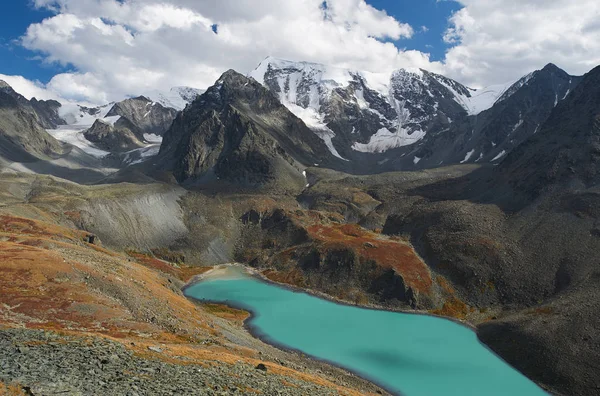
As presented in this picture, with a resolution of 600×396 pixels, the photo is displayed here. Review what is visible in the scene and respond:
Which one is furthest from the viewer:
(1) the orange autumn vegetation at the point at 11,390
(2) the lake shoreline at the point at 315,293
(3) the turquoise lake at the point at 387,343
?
(2) the lake shoreline at the point at 315,293

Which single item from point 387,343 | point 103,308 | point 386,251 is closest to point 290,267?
point 386,251

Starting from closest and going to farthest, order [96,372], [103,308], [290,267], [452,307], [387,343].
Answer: [96,372] < [103,308] < [387,343] < [452,307] < [290,267]

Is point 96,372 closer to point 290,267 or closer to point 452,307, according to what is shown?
point 452,307

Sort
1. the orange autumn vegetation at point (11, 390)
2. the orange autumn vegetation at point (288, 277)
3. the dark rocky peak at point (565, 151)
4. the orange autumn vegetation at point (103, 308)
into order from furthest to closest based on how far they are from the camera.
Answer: the dark rocky peak at point (565, 151), the orange autumn vegetation at point (288, 277), the orange autumn vegetation at point (103, 308), the orange autumn vegetation at point (11, 390)

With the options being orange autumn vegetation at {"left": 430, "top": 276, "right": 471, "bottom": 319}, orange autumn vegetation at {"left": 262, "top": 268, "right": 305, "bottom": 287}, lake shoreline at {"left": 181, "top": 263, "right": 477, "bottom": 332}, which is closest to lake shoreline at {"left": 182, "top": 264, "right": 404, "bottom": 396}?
lake shoreline at {"left": 181, "top": 263, "right": 477, "bottom": 332}

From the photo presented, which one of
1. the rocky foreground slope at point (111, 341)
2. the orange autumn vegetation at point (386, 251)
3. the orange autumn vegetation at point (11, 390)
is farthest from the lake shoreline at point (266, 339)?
the orange autumn vegetation at point (11, 390)

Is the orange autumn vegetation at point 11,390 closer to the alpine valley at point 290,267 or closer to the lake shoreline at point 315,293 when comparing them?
the alpine valley at point 290,267

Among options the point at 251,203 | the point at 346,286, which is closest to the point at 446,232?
the point at 346,286
